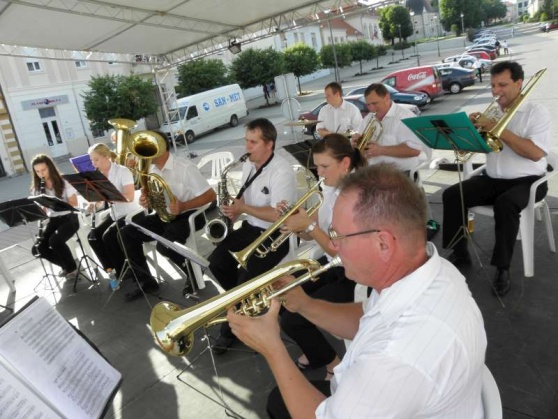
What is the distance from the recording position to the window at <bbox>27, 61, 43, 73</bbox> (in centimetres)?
2150

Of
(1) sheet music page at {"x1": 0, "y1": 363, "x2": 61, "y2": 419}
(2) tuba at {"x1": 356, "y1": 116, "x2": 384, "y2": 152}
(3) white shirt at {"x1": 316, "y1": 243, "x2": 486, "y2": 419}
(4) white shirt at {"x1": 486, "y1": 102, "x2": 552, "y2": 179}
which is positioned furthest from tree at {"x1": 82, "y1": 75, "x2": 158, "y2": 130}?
(3) white shirt at {"x1": 316, "y1": 243, "x2": 486, "y2": 419}

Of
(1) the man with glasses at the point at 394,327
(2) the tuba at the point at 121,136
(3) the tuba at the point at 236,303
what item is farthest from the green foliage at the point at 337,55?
(1) the man with glasses at the point at 394,327

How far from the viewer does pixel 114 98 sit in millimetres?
19953

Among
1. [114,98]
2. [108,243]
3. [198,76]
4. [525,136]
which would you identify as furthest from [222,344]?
[198,76]

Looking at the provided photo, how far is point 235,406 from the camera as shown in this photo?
2.70m

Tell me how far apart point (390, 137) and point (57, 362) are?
391 cm

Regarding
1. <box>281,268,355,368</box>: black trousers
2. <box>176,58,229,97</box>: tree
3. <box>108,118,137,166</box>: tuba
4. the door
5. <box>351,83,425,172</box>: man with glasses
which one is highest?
<box>176,58,229,97</box>: tree

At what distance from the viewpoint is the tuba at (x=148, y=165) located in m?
4.04

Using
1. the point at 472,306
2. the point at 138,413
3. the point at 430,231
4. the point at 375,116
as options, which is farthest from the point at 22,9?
the point at 472,306

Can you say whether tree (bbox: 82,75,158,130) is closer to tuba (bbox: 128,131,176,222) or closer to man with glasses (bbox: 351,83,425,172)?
tuba (bbox: 128,131,176,222)

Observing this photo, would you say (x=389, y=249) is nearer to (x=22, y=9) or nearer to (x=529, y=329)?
(x=529, y=329)

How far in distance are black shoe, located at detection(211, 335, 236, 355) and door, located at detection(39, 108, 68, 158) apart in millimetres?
22847

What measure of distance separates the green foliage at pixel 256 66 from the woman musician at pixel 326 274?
27.4 m

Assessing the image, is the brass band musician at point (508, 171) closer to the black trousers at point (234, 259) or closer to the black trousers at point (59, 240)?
the black trousers at point (234, 259)
